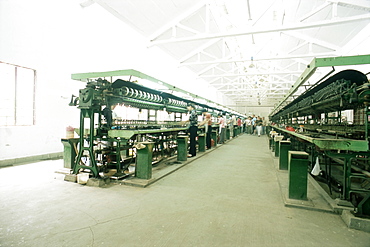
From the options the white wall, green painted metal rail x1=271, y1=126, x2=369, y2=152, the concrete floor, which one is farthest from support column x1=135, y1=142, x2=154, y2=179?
the white wall

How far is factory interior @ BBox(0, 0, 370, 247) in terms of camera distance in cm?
213

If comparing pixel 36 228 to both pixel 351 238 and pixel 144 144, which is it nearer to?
pixel 144 144

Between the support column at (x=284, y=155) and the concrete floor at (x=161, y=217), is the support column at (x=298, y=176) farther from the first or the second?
the support column at (x=284, y=155)

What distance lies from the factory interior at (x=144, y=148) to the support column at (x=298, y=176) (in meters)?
0.01

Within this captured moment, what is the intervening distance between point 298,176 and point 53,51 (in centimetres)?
668

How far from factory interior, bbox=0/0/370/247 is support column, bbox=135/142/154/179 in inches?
0.8

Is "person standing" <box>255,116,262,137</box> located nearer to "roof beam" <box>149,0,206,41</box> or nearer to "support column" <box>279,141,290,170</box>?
"roof beam" <box>149,0,206,41</box>

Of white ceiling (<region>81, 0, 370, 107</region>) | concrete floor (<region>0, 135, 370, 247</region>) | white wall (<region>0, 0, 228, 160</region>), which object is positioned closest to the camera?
concrete floor (<region>0, 135, 370, 247</region>)

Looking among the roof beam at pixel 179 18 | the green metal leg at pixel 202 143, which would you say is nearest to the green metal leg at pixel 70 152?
the green metal leg at pixel 202 143

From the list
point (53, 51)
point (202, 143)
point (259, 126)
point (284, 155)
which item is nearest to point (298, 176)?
point (284, 155)

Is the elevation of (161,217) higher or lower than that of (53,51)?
lower

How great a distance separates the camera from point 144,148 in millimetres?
3621

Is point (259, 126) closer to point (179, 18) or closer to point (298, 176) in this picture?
point (179, 18)

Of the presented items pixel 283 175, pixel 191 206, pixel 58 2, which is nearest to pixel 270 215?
pixel 191 206
